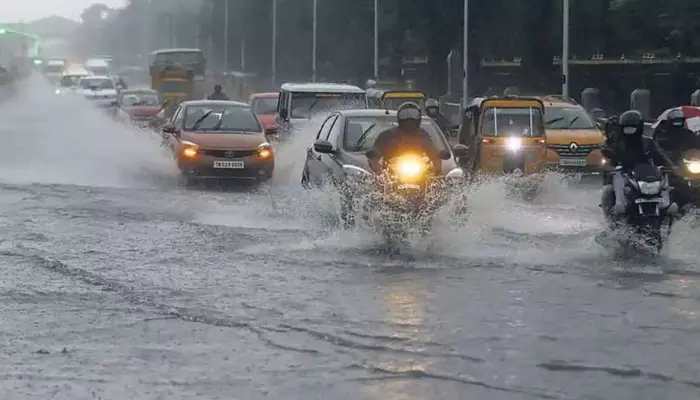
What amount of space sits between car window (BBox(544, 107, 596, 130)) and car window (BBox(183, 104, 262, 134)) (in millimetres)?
5342

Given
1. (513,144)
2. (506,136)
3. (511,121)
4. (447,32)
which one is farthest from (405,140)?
(447,32)

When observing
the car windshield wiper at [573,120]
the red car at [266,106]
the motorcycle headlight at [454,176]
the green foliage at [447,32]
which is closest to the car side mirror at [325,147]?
the motorcycle headlight at [454,176]

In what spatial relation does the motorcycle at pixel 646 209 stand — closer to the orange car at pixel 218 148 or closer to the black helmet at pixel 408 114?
the black helmet at pixel 408 114

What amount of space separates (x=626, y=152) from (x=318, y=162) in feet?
17.0

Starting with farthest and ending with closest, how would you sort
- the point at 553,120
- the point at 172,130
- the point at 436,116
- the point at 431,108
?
the point at 431,108
the point at 436,116
the point at 553,120
the point at 172,130

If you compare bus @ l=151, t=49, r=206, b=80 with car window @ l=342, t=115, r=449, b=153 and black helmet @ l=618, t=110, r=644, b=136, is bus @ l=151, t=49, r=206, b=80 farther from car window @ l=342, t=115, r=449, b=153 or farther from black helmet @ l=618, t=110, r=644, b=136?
black helmet @ l=618, t=110, r=644, b=136

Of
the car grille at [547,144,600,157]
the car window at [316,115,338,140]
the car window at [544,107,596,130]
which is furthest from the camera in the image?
the car window at [544,107,596,130]

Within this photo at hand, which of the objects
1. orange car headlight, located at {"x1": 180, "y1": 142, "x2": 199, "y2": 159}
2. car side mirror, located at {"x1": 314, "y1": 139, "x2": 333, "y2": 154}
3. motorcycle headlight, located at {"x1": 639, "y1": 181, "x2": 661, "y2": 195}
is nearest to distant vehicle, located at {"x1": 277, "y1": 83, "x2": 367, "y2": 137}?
orange car headlight, located at {"x1": 180, "y1": 142, "x2": 199, "y2": 159}

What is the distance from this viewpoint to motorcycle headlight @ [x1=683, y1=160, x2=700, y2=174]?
52.2 feet

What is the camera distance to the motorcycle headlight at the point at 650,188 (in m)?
13.1

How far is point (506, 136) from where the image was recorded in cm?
2270

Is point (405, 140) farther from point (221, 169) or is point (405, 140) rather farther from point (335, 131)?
point (221, 169)

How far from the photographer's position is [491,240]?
15.2 m

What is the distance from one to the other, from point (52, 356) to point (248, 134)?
14790mm
